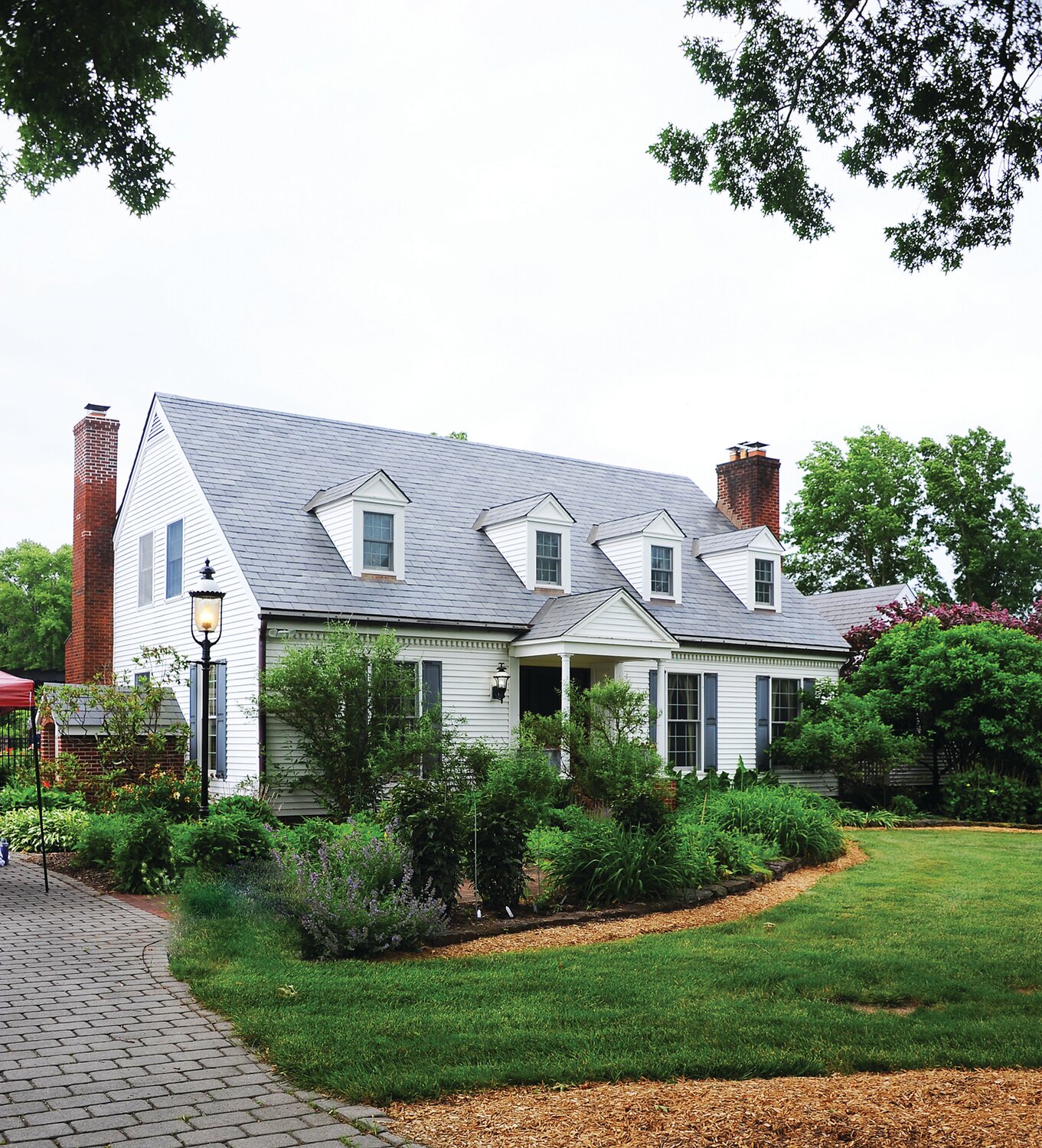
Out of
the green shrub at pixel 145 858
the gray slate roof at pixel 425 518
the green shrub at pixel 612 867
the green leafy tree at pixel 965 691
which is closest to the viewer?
the green shrub at pixel 612 867

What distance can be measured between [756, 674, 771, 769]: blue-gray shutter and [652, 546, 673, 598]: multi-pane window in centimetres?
289

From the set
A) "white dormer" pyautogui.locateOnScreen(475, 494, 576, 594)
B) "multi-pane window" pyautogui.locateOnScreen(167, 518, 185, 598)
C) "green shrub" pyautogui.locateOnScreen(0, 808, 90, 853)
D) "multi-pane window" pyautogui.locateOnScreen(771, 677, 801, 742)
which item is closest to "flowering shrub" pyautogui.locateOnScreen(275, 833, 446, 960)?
"green shrub" pyautogui.locateOnScreen(0, 808, 90, 853)

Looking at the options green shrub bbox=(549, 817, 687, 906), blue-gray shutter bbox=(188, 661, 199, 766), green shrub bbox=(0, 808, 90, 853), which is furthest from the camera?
blue-gray shutter bbox=(188, 661, 199, 766)

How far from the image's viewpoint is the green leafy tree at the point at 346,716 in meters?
16.0

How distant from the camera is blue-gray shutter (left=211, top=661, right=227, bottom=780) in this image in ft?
58.7

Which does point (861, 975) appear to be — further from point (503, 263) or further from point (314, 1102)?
point (503, 263)

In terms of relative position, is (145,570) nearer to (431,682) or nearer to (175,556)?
(175,556)

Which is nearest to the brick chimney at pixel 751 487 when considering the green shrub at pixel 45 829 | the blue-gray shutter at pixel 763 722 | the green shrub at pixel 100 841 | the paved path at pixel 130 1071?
the blue-gray shutter at pixel 763 722

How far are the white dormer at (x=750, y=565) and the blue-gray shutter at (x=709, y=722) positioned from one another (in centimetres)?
254

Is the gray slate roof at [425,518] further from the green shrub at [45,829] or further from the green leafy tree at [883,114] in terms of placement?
the green leafy tree at [883,114]

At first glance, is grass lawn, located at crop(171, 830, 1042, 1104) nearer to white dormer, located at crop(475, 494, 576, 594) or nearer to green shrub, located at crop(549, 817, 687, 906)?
green shrub, located at crop(549, 817, 687, 906)

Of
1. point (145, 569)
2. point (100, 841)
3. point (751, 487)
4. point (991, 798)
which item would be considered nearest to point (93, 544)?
point (145, 569)

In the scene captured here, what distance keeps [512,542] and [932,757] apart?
11316 mm

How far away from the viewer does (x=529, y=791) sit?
15148 millimetres
